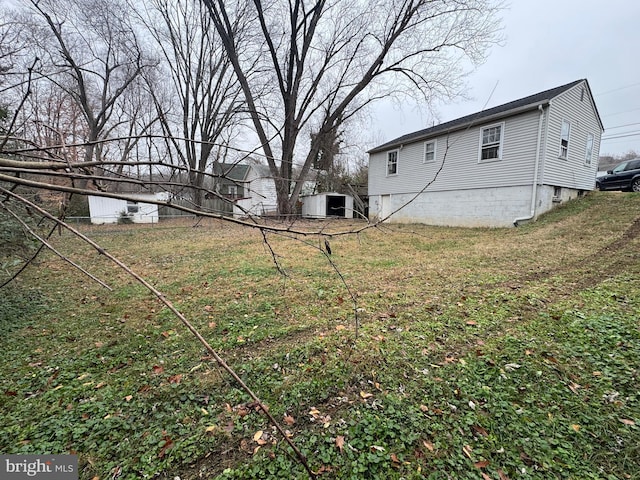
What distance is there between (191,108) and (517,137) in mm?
17062

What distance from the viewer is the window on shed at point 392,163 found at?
1414 cm

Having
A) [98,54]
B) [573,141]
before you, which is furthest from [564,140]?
[98,54]

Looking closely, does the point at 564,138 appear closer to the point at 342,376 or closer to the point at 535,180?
the point at 535,180

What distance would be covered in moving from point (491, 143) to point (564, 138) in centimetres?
241

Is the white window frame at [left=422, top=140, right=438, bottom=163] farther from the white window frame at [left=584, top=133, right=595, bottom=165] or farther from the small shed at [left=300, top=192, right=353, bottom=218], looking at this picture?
the small shed at [left=300, top=192, right=353, bottom=218]

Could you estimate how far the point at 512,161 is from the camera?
9633mm

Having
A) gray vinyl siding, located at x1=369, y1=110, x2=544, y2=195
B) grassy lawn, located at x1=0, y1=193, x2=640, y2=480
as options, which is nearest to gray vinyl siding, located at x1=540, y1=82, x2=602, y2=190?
gray vinyl siding, located at x1=369, y1=110, x2=544, y2=195

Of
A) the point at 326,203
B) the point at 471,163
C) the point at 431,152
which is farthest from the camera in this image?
the point at 326,203

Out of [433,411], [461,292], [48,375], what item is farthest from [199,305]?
[461,292]

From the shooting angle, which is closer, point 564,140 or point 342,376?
point 342,376

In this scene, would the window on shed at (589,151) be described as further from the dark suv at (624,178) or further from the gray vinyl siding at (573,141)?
the dark suv at (624,178)

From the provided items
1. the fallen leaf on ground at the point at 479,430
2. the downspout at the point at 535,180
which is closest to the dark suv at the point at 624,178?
the downspout at the point at 535,180

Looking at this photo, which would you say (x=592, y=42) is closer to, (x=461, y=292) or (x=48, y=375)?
(x=461, y=292)

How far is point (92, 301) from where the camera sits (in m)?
3.96
